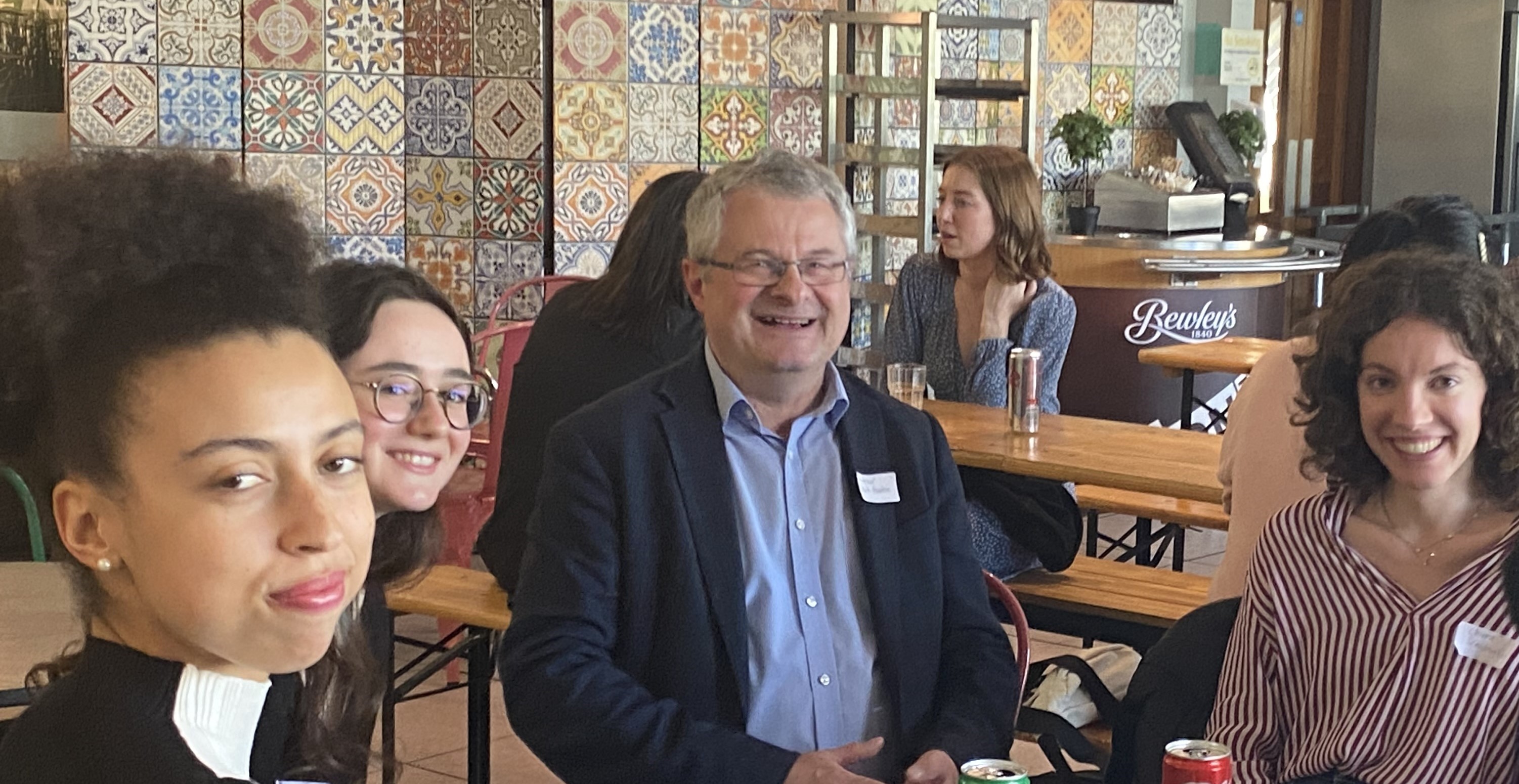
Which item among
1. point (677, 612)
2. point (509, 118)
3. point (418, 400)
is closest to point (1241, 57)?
point (509, 118)

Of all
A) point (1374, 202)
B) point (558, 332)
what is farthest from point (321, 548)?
point (1374, 202)

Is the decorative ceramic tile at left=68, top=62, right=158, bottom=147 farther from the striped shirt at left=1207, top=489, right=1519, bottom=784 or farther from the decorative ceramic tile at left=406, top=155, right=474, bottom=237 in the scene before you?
the striped shirt at left=1207, top=489, right=1519, bottom=784

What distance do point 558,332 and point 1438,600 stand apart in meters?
1.70

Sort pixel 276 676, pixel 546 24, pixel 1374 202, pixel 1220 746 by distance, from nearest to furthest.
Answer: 1. pixel 276 676
2. pixel 1220 746
3. pixel 546 24
4. pixel 1374 202

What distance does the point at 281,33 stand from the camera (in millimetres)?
5297

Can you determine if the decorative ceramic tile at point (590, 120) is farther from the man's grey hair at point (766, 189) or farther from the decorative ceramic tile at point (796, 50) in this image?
the man's grey hair at point (766, 189)

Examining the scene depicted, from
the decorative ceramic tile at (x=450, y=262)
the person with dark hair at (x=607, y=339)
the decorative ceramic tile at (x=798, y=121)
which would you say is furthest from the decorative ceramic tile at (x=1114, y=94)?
the person with dark hair at (x=607, y=339)

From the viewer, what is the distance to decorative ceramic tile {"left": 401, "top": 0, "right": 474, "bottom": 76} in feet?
19.4

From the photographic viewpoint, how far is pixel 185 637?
1077mm

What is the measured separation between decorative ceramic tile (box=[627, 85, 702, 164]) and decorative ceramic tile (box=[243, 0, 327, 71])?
1.18 m

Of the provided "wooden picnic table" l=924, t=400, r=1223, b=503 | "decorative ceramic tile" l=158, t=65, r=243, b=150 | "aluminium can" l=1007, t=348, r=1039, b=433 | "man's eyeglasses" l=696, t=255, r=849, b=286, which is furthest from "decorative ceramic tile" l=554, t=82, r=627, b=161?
"man's eyeglasses" l=696, t=255, r=849, b=286

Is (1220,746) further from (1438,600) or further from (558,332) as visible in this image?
(558,332)

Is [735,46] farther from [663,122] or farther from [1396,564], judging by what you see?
[1396,564]

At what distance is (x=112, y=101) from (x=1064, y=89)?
4.37 meters
